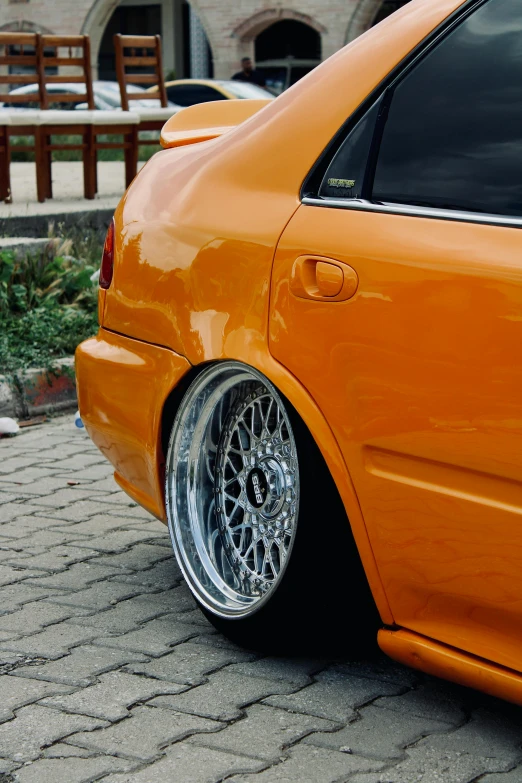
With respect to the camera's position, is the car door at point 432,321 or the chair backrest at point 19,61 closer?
the car door at point 432,321

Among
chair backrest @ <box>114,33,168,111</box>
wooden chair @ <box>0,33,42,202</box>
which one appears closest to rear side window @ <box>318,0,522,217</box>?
wooden chair @ <box>0,33,42,202</box>

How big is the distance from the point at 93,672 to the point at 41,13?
3849 centimetres

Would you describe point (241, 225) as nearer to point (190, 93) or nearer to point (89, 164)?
point (89, 164)

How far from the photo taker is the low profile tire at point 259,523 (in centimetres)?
284

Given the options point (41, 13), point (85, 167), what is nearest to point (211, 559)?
point (85, 167)

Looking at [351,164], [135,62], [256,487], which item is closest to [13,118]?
[135,62]

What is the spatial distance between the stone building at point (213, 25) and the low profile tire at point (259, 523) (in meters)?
30.2

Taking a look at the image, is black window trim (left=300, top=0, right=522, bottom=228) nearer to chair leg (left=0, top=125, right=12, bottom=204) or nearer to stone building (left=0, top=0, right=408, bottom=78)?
chair leg (left=0, top=125, right=12, bottom=204)

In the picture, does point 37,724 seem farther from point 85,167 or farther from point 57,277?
point 85,167

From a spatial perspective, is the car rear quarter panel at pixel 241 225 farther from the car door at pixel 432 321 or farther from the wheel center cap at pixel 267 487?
the wheel center cap at pixel 267 487

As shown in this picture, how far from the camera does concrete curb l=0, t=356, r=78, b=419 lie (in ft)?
19.8

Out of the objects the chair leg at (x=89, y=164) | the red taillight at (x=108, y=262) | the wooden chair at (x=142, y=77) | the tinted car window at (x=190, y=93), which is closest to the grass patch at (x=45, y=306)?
the red taillight at (x=108, y=262)

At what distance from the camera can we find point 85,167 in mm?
11289

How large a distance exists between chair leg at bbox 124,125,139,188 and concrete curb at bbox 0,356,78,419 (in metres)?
5.76
